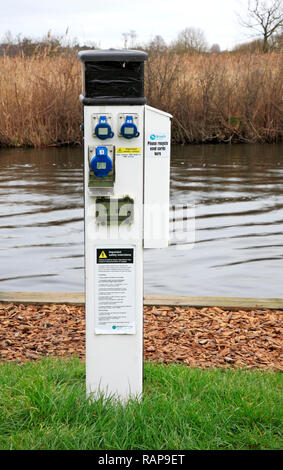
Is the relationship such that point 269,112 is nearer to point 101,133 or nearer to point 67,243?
point 67,243

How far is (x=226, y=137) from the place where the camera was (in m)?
23.2

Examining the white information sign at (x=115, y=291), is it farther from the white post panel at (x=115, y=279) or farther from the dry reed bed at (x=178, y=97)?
the dry reed bed at (x=178, y=97)

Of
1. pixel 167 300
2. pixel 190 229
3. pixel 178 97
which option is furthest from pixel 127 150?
pixel 178 97

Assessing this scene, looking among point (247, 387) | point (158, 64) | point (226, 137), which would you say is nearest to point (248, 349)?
point (247, 387)

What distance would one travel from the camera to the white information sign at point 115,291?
3.41 m

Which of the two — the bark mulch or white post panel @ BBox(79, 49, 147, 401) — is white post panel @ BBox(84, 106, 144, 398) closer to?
white post panel @ BBox(79, 49, 147, 401)

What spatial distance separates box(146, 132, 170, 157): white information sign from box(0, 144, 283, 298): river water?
3627 mm

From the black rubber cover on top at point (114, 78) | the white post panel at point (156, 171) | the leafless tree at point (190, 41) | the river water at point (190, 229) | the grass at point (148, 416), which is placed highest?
the leafless tree at point (190, 41)

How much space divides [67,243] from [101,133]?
20.2 feet

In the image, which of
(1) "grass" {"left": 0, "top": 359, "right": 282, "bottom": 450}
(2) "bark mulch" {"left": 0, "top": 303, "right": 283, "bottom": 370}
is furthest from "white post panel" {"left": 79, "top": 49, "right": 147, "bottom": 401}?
(2) "bark mulch" {"left": 0, "top": 303, "right": 283, "bottom": 370}

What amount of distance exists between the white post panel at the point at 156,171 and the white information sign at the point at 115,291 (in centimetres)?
20

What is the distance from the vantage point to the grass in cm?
304

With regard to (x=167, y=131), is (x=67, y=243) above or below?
below

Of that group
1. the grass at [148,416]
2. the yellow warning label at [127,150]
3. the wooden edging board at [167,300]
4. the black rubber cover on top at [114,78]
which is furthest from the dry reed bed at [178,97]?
the grass at [148,416]
